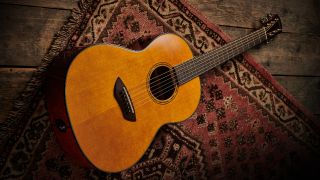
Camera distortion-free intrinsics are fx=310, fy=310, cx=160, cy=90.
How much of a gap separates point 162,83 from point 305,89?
111 centimetres

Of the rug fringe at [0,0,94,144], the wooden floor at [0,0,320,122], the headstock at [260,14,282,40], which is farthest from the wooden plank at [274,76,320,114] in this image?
the rug fringe at [0,0,94,144]

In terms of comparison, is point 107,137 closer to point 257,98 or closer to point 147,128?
point 147,128

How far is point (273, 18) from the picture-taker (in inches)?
63.0

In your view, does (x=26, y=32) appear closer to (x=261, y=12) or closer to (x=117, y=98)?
(x=117, y=98)

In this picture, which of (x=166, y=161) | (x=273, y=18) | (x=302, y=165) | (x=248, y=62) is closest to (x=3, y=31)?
(x=166, y=161)

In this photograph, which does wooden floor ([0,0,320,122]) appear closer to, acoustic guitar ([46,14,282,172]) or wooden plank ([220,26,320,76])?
wooden plank ([220,26,320,76])

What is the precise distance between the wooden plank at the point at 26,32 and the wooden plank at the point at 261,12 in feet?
2.20

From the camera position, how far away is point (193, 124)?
1432 mm

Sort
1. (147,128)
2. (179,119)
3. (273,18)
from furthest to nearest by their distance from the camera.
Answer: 1. (273,18)
2. (179,119)
3. (147,128)

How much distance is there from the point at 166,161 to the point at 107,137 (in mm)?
479

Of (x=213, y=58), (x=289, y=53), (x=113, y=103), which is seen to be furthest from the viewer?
(x=289, y=53)

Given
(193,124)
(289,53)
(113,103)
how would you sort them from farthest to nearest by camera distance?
1. (289,53)
2. (193,124)
3. (113,103)

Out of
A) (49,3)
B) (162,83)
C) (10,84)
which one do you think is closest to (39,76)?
(10,84)

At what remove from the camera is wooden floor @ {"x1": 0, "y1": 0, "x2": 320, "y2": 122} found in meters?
1.07
